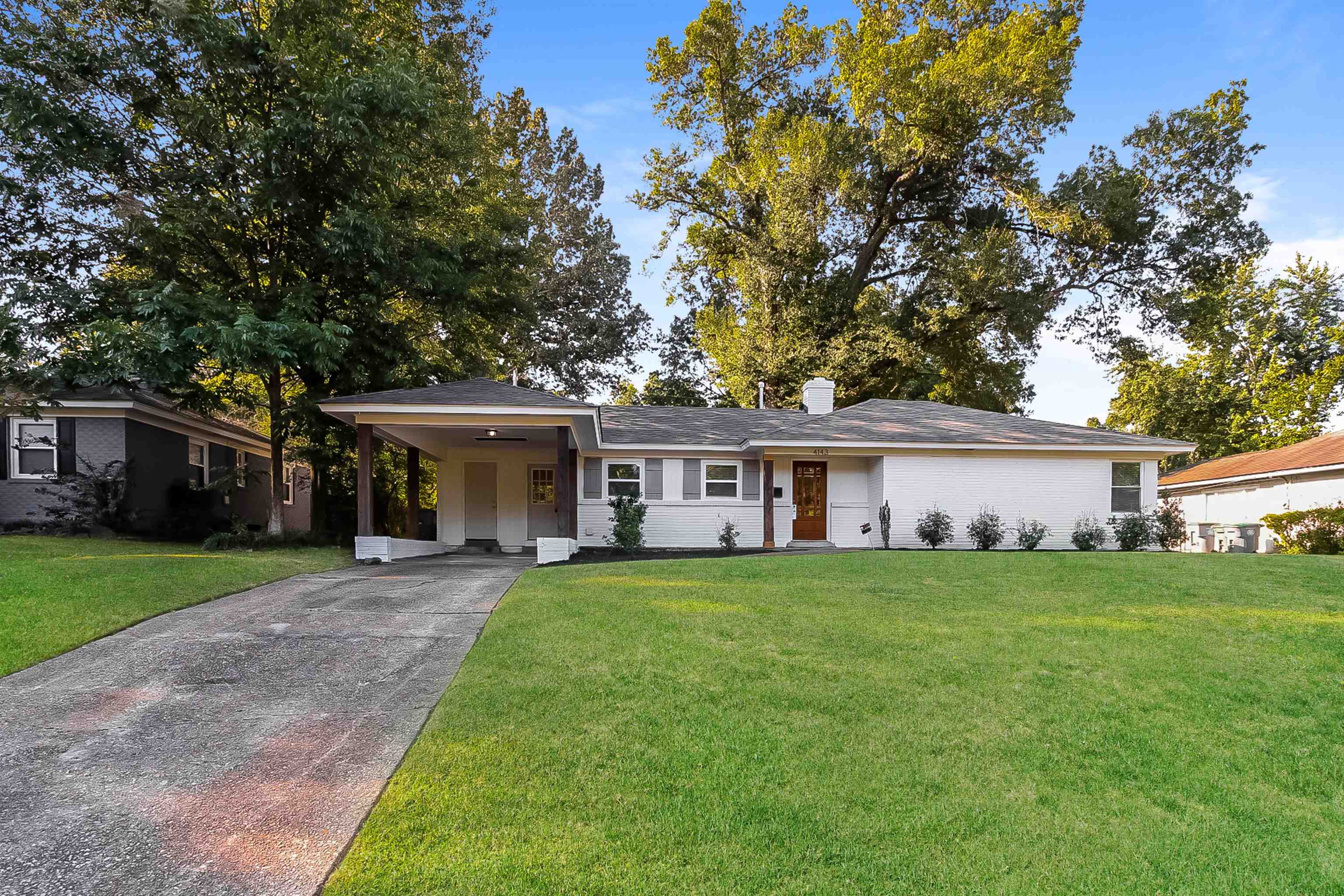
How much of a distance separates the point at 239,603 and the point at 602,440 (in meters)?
9.69

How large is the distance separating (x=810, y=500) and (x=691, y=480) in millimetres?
3076

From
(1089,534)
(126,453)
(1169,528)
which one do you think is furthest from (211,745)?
(1169,528)

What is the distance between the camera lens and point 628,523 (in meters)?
15.8

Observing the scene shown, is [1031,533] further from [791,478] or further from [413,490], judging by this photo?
[413,490]

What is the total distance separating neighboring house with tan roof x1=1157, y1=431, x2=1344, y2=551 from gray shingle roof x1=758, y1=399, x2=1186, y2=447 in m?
4.50

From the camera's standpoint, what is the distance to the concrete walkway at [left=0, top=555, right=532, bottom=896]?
293 centimetres

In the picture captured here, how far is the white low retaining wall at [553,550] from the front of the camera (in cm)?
1316

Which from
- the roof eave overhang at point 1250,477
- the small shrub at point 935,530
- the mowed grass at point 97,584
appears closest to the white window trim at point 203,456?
the mowed grass at point 97,584

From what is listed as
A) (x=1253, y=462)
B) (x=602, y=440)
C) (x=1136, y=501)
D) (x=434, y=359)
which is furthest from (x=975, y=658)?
(x=1253, y=462)

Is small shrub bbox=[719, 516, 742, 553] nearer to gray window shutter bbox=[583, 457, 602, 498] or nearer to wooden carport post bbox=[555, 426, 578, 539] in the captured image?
gray window shutter bbox=[583, 457, 602, 498]

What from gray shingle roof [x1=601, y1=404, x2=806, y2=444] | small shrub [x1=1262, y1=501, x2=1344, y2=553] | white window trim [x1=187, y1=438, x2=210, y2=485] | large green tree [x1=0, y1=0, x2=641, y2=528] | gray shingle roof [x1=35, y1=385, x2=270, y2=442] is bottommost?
small shrub [x1=1262, y1=501, x2=1344, y2=553]

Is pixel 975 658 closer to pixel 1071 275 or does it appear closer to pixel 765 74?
pixel 1071 275

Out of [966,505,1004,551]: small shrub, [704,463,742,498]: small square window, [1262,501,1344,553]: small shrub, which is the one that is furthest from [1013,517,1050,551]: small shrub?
[704,463,742,498]: small square window

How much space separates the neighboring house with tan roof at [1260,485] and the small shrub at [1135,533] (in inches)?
175
